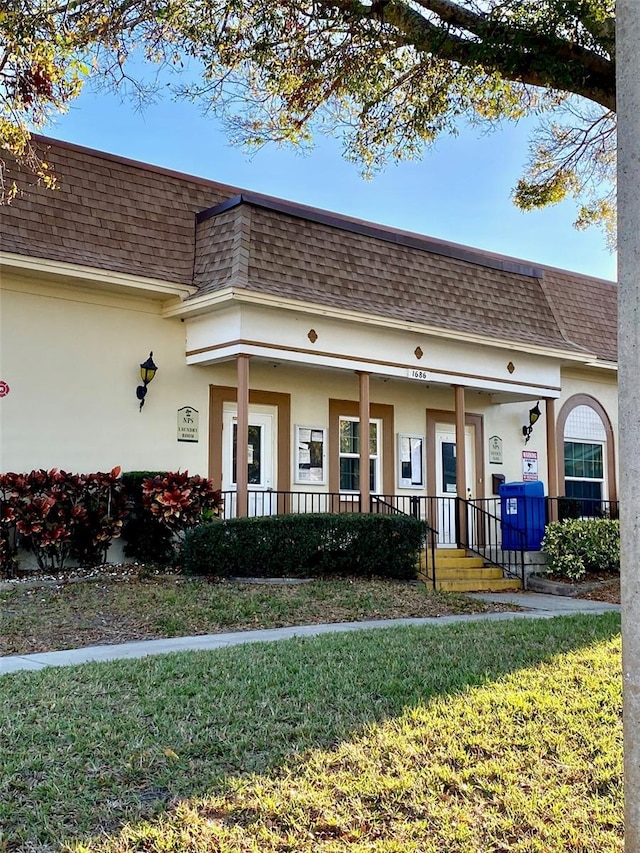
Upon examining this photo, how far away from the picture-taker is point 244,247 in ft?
41.4

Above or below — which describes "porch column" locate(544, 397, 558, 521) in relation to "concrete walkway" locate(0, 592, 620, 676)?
above

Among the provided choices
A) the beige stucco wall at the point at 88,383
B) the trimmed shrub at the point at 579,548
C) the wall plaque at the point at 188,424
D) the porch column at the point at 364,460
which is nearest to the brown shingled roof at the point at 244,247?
the beige stucco wall at the point at 88,383

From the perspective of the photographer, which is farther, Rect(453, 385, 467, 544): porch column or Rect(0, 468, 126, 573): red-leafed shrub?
Rect(453, 385, 467, 544): porch column

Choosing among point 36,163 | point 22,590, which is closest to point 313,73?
point 36,163

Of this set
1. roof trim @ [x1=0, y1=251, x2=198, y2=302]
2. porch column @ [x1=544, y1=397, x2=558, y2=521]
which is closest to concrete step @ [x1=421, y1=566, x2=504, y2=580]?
porch column @ [x1=544, y1=397, x2=558, y2=521]

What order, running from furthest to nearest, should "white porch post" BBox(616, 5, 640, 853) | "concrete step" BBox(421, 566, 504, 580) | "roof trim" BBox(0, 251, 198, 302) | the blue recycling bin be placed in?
the blue recycling bin
"concrete step" BBox(421, 566, 504, 580)
"roof trim" BBox(0, 251, 198, 302)
"white porch post" BBox(616, 5, 640, 853)

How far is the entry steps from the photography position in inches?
500

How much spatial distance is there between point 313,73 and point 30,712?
7247mm

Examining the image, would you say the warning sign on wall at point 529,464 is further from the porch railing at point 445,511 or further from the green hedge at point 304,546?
the green hedge at point 304,546

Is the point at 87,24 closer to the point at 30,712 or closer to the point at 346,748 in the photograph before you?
the point at 30,712

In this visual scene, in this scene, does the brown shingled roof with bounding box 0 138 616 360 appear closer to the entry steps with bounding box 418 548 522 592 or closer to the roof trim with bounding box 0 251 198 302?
the roof trim with bounding box 0 251 198 302

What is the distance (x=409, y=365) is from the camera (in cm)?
1434

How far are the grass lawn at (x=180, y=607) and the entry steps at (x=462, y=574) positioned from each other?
1523mm

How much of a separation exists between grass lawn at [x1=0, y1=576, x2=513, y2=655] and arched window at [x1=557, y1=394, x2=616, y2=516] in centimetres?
812
